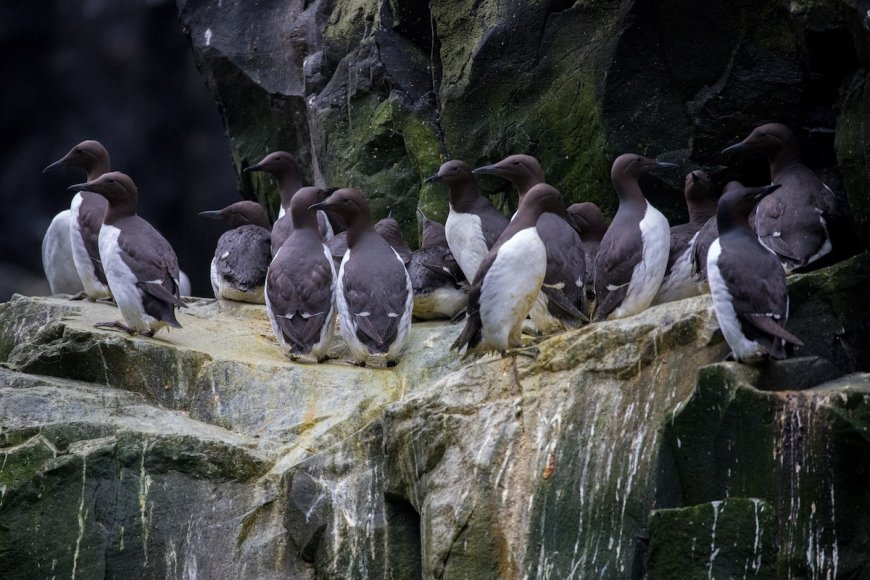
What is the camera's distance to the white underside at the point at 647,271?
727cm

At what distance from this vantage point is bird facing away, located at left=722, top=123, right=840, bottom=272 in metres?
7.33

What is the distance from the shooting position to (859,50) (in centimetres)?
652

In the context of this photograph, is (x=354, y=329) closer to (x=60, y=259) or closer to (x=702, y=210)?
(x=702, y=210)

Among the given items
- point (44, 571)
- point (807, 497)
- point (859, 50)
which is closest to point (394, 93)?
point (859, 50)

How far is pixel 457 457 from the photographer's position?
5973mm

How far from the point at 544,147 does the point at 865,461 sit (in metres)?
4.37

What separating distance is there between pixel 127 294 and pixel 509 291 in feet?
8.43

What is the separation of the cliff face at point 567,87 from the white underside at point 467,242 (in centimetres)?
75

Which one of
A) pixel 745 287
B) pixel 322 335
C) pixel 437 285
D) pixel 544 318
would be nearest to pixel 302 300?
pixel 322 335

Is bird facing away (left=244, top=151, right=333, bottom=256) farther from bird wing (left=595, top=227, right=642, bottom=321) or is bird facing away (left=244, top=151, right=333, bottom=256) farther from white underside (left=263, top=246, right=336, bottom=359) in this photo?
bird wing (left=595, top=227, right=642, bottom=321)

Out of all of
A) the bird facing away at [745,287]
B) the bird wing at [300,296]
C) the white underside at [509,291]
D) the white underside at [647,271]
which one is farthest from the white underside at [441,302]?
the bird facing away at [745,287]

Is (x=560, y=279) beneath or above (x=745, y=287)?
above

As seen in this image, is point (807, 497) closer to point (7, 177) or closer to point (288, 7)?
point (288, 7)

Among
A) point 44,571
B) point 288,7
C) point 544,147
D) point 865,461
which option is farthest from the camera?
point 288,7
